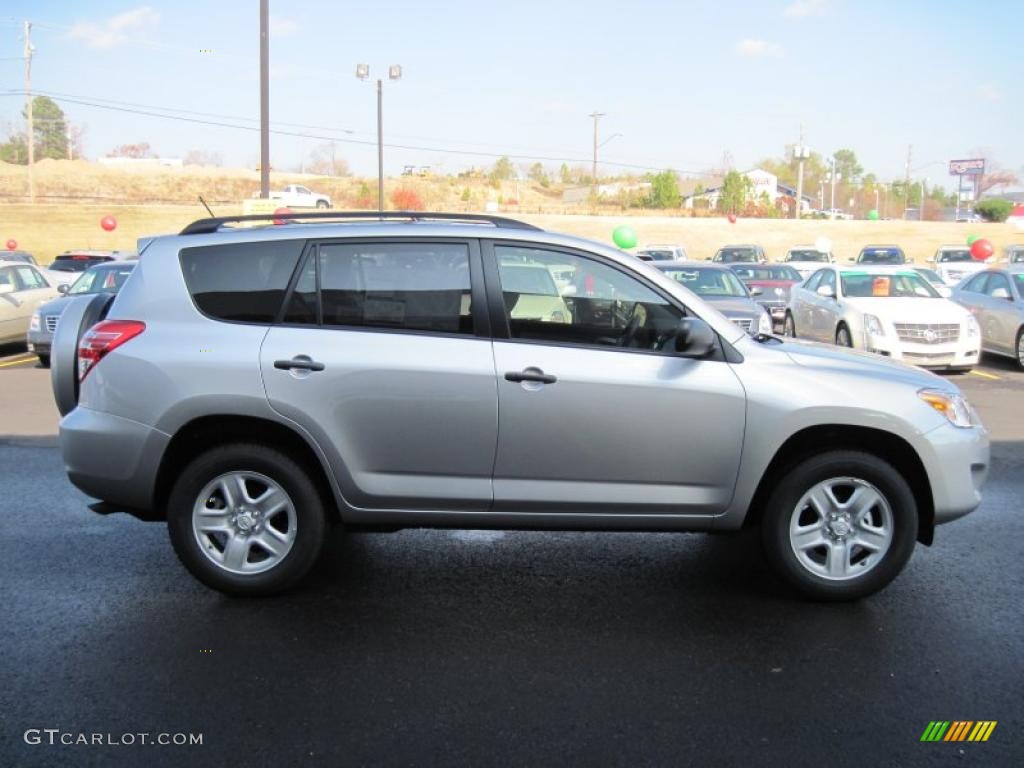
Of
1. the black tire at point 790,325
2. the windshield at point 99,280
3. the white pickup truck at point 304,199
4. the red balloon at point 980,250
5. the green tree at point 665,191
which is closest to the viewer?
the windshield at point 99,280

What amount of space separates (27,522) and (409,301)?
3.26 metres

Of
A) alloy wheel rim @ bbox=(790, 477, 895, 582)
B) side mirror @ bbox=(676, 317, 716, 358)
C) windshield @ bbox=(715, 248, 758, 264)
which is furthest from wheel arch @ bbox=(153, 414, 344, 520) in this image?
windshield @ bbox=(715, 248, 758, 264)

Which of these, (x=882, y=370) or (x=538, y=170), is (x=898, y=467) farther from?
(x=538, y=170)

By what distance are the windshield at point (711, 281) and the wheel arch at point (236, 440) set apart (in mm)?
10367

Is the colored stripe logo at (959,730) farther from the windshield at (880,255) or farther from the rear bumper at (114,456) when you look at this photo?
the windshield at (880,255)

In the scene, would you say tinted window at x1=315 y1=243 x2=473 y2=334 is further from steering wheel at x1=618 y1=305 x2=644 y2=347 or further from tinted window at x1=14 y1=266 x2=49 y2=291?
tinted window at x1=14 y1=266 x2=49 y2=291

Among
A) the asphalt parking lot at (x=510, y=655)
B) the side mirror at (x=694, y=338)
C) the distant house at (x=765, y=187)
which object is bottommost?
the asphalt parking lot at (x=510, y=655)

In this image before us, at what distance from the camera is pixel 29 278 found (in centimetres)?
1720

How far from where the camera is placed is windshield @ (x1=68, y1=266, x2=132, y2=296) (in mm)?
15453

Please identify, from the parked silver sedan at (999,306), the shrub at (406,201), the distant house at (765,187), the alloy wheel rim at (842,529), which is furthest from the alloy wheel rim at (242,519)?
the distant house at (765,187)

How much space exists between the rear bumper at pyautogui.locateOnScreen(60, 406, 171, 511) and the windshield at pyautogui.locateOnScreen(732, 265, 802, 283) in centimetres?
1909

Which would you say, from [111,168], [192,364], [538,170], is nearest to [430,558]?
[192,364]

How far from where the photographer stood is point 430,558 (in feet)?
18.5

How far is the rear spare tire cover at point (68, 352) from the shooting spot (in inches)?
202
